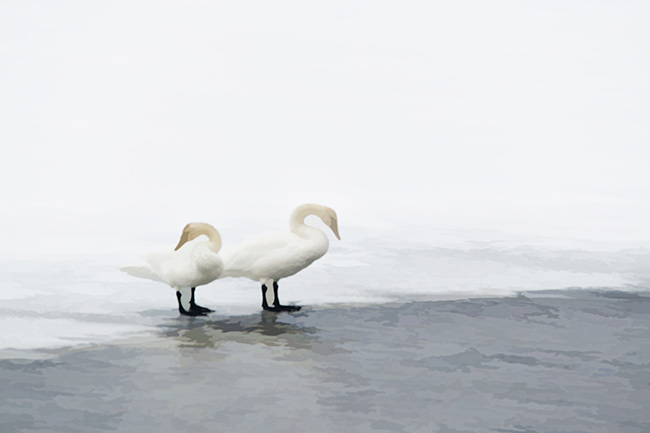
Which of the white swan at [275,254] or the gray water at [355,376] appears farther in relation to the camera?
the white swan at [275,254]

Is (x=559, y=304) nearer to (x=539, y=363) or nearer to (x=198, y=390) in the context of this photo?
(x=539, y=363)

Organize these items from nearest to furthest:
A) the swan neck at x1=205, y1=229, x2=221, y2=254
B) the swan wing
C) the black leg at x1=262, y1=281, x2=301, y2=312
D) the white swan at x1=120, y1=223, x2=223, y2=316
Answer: the white swan at x1=120, y1=223, x2=223, y2=316 → the swan neck at x1=205, y1=229, x2=221, y2=254 → the swan wing → the black leg at x1=262, y1=281, x2=301, y2=312

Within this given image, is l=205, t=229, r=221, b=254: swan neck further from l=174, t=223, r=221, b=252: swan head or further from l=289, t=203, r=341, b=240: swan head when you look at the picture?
l=289, t=203, r=341, b=240: swan head

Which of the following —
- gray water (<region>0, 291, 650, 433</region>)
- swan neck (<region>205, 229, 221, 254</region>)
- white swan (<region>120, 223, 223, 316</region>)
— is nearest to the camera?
gray water (<region>0, 291, 650, 433</region>)

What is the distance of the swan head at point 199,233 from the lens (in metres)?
8.19

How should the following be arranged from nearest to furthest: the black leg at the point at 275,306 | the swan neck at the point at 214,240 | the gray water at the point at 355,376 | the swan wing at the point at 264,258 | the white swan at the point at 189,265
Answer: the gray water at the point at 355,376 < the white swan at the point at 189,265 < the swan neck at the point at 214,240 < the swan wing at the point at 264,258 < the black leg at the point at 275,306

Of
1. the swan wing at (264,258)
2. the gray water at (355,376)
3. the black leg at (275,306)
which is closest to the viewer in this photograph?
the gray water at (355,376)

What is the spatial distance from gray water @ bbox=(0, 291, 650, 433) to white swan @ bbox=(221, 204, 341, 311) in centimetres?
42

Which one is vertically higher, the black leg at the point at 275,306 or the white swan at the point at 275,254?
the white swan at the point at 275,254

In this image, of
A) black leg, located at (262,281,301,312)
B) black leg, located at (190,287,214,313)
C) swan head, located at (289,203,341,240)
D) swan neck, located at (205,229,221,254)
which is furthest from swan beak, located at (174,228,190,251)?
swan head, located at (289,203,341,240)

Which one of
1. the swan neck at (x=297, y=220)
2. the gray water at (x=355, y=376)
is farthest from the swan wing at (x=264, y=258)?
the gray water at (x=355, y=376)

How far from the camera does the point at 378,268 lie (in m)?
11.1

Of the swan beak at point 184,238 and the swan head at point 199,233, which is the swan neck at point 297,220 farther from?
the swan beak at point 184,238

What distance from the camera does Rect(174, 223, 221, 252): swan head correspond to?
819 centimetres
